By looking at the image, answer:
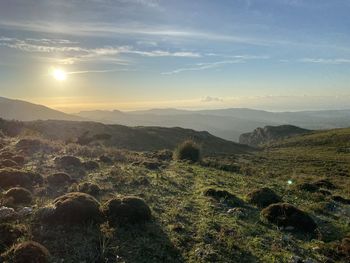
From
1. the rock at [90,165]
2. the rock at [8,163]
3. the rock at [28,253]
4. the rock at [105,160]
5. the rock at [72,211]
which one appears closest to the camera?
the rock at [28,253]

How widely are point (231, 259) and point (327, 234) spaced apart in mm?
5513

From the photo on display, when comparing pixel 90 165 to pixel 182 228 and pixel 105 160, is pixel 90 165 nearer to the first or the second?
pixel 105 160

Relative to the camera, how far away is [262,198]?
1927 centimetres

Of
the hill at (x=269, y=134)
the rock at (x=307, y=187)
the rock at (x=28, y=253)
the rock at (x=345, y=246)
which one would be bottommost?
the hill at (x=269, y=134)

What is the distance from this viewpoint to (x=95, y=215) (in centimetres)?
1348

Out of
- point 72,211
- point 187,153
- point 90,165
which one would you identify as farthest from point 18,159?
point 187,153

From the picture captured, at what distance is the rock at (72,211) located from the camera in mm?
12969

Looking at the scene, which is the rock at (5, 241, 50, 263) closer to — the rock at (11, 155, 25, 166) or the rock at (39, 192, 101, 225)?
the rock at (39, 192, 101, 225)

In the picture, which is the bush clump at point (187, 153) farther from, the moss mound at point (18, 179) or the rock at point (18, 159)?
the moss mound at point (18, 179)

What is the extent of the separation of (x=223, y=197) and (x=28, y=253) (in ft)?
36.9

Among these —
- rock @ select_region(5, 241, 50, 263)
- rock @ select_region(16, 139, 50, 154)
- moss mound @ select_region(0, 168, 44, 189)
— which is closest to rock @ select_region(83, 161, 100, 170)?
moss mound @ select_region(0, 168, 44, 189)

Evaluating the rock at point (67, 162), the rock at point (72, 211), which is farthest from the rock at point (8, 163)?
the rock at point (72, 211)

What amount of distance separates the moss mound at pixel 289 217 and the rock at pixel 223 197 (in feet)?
5.97

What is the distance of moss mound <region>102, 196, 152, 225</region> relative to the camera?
45.1ft
